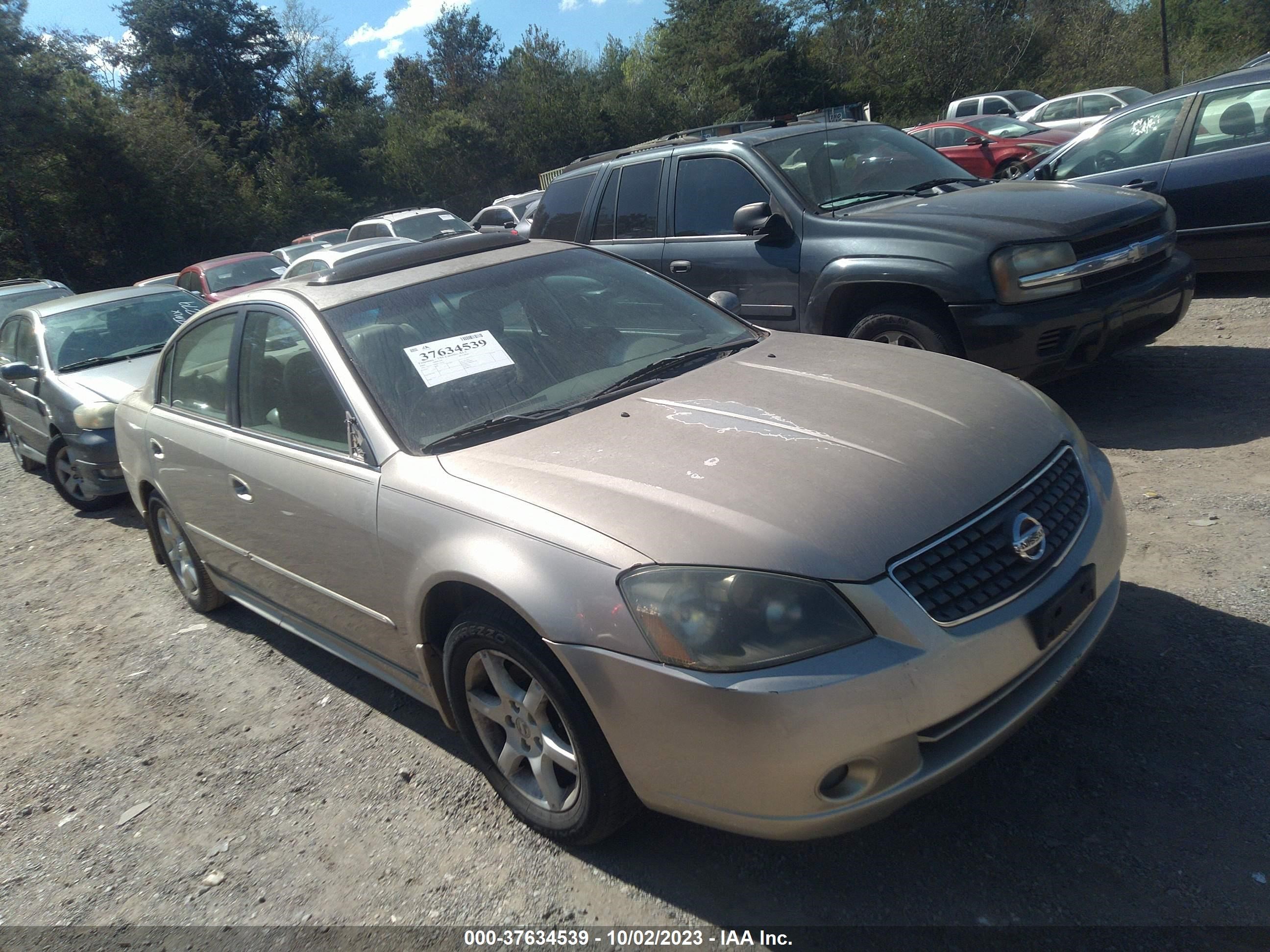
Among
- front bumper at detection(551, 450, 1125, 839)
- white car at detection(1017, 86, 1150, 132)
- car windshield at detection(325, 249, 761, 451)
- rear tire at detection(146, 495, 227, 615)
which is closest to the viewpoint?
front bumper at detection(551, 450, 1125, 839)

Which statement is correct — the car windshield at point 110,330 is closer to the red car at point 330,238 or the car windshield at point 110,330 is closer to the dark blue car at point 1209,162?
the dark blue car at point 1209,162

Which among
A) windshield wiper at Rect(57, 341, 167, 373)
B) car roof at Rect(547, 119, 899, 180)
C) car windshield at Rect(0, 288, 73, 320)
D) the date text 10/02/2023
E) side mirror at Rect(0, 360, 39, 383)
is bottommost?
the date text 10/02/2023

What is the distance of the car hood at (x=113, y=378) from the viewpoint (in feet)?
23.4

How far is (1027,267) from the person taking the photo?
16.1 ft

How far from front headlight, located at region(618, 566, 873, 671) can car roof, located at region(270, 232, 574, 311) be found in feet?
6.32

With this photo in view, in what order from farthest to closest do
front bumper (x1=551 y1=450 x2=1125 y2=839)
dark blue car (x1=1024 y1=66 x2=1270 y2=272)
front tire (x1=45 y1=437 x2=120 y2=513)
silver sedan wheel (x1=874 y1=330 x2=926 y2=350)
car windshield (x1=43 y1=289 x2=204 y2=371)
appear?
car windshield (x1=43 y1=289 x2=204 y2=371) < front tire (x1=45 y1=437 x2=120 y2=513) < dark blue car (x1=1024 y1=66 x2=1270 y2=272) < silver sedan wheel (x1=874 y1=330 x2=926 y2=350) < front bumper (x1=551 y1=450 x2=1125 y2=839)

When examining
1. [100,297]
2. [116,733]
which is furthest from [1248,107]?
[100,297]

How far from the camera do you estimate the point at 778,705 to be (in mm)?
2111

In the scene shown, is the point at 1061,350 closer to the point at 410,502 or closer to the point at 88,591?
the point at 410,502

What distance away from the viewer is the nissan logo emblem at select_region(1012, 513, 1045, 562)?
2424 millimetres

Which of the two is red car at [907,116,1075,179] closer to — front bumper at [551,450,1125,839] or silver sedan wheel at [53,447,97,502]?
silver sedan wheel at [53,447,97,502]

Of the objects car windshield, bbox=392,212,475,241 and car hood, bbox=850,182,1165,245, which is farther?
car windshield, bbox=392,212,475,241

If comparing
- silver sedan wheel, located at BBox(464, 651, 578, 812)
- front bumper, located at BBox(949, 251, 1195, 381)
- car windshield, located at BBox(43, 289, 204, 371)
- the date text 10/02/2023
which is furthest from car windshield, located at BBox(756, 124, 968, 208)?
car windshield, located at BBox(43, 289, 204, 371)

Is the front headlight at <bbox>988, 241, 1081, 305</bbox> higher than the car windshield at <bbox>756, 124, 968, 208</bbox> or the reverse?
the reverse
